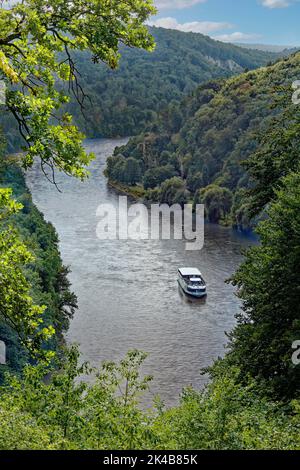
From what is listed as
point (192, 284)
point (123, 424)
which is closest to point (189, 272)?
point (192, 284)

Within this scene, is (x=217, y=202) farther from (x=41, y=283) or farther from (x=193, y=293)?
(x=41, y=283)

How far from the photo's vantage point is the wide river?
48125 millimetres

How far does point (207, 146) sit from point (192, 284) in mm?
69300

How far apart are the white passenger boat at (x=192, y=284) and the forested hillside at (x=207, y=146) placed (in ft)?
114

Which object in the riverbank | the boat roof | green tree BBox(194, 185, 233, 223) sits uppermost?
the boat roof

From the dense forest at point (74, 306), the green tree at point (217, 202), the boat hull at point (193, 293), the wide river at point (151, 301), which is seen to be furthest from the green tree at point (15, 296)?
the green tree at point (217, 202)

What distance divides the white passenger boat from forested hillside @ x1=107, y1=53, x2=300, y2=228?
1369 inches

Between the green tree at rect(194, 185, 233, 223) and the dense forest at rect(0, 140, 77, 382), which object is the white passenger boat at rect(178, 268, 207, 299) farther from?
the green tree at rect(194, 185, 233, 223)

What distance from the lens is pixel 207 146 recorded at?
412ft

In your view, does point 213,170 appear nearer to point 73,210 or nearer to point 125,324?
point 73,210

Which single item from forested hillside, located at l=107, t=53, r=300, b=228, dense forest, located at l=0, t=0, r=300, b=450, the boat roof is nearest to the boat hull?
the boat roof

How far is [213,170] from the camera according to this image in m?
120

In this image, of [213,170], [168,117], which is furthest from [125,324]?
[168,117]

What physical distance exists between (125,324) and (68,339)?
17.4ft
